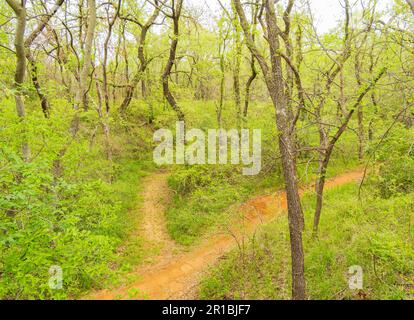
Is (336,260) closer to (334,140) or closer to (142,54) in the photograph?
(334,140)

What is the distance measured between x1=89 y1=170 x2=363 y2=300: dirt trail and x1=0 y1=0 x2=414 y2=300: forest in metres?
0.06

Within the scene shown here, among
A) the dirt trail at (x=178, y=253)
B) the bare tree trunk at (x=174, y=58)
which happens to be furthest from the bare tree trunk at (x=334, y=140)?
the bare tree trunk at (x=174, y=58)

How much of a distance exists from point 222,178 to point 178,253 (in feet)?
10.2

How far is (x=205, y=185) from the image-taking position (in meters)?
11.1

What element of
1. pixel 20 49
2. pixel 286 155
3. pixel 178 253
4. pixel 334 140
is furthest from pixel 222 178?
pixel 20 49

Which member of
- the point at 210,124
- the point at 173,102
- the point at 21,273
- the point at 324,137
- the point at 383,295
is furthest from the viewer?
the point at 210,124

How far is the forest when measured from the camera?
4488 mm

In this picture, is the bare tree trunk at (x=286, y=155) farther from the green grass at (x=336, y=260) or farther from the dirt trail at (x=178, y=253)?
the green grass at (x=336, y=260)

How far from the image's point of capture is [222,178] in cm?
1043

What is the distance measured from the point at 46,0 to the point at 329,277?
11.6 metres

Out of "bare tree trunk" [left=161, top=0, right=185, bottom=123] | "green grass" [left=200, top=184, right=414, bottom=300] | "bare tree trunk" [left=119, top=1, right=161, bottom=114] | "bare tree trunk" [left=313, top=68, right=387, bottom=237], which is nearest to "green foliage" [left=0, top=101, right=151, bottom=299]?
"green grass" [left=200, top=184, right=414, bottom=300]

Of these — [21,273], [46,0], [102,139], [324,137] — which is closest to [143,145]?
[102,139]

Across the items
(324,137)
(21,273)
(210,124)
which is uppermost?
(210,124)
